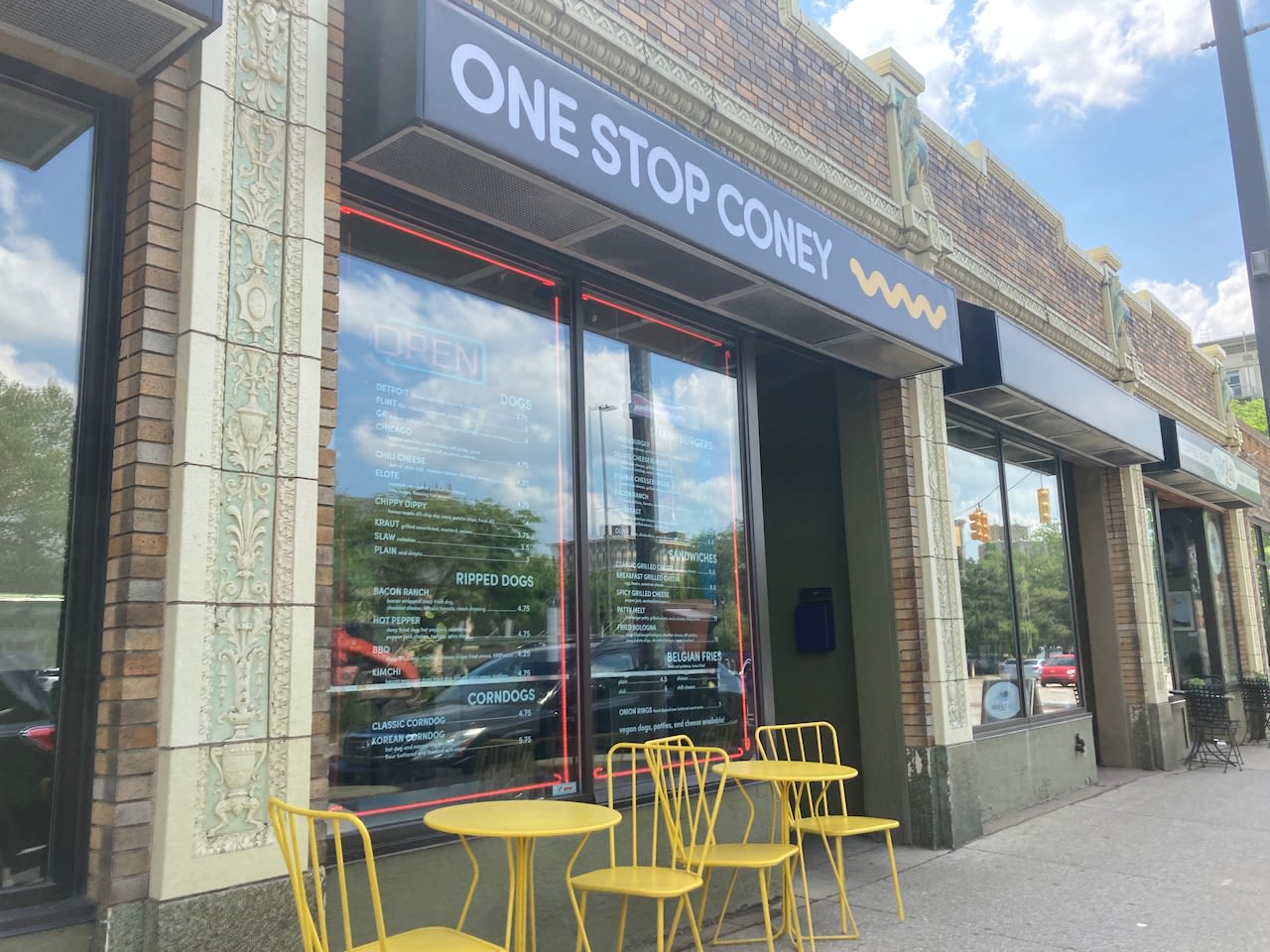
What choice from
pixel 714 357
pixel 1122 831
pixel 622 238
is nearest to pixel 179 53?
pixel 622 238

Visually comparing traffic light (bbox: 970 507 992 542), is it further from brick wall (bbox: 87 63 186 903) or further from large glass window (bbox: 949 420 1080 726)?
brick wall (bbox: 87 63 186 903)

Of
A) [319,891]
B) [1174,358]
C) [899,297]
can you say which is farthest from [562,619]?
[1174,358]

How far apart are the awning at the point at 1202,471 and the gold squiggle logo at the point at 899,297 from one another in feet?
19.2

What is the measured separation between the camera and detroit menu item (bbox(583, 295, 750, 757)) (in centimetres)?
512

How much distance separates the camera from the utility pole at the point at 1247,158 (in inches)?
233

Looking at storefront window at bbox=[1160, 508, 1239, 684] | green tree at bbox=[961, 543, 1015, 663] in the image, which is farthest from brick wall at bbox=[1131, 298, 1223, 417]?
green tree at bbox=[961, 543, 1015, 663]

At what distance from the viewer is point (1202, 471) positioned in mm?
11508

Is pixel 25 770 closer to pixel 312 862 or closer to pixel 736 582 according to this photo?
pixel 312 862

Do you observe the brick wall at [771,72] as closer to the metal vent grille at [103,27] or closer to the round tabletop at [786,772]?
the metal vent grille at [103,27]

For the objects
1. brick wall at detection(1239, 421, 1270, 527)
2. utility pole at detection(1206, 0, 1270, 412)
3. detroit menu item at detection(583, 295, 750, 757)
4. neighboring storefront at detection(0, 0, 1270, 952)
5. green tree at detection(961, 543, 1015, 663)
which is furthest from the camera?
brick wall at detection(1239, 421, 1270, 527)

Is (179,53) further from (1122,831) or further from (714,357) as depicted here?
(1122,831)

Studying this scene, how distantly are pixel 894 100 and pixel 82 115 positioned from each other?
5.93 m

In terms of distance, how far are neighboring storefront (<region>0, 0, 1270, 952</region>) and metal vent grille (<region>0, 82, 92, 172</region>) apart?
0.01 m

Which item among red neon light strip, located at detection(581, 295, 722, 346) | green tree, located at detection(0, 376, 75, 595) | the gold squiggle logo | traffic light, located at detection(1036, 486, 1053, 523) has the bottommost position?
green tree, located at detection(0, 376, 75, 595)
